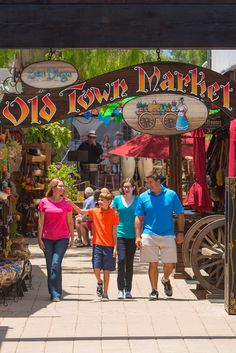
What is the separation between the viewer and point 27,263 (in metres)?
15.5

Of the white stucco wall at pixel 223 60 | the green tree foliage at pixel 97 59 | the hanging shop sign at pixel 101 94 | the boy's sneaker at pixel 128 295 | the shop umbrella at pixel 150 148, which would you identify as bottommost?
the boy's sneaker at pixel 128 295

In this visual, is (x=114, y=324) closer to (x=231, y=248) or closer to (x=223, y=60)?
(x=231, y=248)

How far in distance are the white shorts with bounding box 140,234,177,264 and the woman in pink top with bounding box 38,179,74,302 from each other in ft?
3.65

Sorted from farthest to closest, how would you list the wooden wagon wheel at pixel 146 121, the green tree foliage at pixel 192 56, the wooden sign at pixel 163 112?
the green tree foliage at pixel 192 56 < the wooden wagon wheel at pixel 146 121 < the wooden sign at pixel 163 112

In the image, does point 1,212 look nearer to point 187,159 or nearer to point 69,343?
point 69,343

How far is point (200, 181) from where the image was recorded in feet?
57.0

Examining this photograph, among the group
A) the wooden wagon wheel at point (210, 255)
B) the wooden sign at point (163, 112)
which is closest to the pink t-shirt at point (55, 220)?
the wooden sign at point (163, 112)

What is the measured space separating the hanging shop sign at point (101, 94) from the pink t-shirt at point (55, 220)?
2.00 meters

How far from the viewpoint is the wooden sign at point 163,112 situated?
14.6 m

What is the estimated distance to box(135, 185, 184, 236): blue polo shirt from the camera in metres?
14.4
